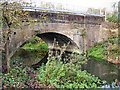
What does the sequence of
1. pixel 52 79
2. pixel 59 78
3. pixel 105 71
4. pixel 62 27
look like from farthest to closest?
pixel 62 27 → pixel 105 71 → pixel 59 78 → pixel 52 79

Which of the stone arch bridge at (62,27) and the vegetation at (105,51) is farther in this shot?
the vegetation at (105,51)

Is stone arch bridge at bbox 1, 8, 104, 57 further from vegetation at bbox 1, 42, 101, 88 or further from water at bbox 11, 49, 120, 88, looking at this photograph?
vegetation at bbox 1, 42, 101, 88

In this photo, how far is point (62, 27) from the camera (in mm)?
10750

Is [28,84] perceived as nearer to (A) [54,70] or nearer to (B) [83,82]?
(A) [54,70]

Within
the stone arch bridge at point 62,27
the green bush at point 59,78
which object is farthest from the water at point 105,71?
the stone arch bridge at point 62,27

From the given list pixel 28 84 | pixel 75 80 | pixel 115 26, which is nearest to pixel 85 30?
pixel 115 26

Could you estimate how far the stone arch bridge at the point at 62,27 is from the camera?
8123mm

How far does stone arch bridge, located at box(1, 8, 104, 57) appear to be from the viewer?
26.7 feet

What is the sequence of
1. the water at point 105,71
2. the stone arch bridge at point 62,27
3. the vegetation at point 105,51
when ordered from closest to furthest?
the water at point 105,71
the stone arch bridge at point 62,27
the vegetation at point 105,51

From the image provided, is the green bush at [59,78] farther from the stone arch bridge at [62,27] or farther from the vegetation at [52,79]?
the stone arch bridge at [62,27]

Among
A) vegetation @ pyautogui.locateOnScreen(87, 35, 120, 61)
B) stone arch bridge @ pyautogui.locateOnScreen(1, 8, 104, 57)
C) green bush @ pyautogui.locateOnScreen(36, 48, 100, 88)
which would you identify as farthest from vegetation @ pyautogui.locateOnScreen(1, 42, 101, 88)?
vegetation @ pyautogui.locateOnScreen(87, 35, 120, 61)

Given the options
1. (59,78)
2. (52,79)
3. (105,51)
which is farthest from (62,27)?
(52,79)

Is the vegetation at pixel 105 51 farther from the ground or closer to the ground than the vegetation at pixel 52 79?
closer to the ground

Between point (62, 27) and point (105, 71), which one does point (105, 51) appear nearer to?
point (105, 71)
